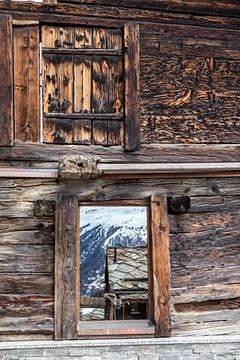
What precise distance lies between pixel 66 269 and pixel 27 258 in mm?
441

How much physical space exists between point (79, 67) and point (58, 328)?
288cm

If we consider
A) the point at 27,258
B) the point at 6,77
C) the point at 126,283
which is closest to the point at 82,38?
the point at 6,77

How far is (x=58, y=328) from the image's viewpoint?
5.87 metres

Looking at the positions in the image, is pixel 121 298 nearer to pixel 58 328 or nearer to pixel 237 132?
pixel 58 328

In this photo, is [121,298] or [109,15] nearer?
[109,15]

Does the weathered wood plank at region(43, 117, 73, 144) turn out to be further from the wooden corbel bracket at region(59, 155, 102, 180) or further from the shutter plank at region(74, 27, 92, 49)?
the shutter plank at region(74, 27, 92, 49)

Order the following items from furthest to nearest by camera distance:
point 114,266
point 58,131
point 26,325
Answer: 1. point 114,266
2. point 58,131
3. point 26,325

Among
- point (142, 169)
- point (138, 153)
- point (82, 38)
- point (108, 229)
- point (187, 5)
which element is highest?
point (187, 5)

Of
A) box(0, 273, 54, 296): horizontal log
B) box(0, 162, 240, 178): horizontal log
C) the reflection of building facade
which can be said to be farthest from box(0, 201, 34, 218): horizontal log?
the reflection of building facade

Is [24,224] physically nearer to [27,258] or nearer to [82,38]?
[27,258]

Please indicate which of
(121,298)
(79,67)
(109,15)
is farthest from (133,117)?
(121,298)

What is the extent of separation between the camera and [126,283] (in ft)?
30.3

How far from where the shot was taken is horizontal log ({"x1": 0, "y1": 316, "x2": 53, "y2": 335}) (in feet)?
19.1

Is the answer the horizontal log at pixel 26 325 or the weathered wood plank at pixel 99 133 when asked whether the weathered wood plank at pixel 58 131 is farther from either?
the horizontal log at pixel 26 325
